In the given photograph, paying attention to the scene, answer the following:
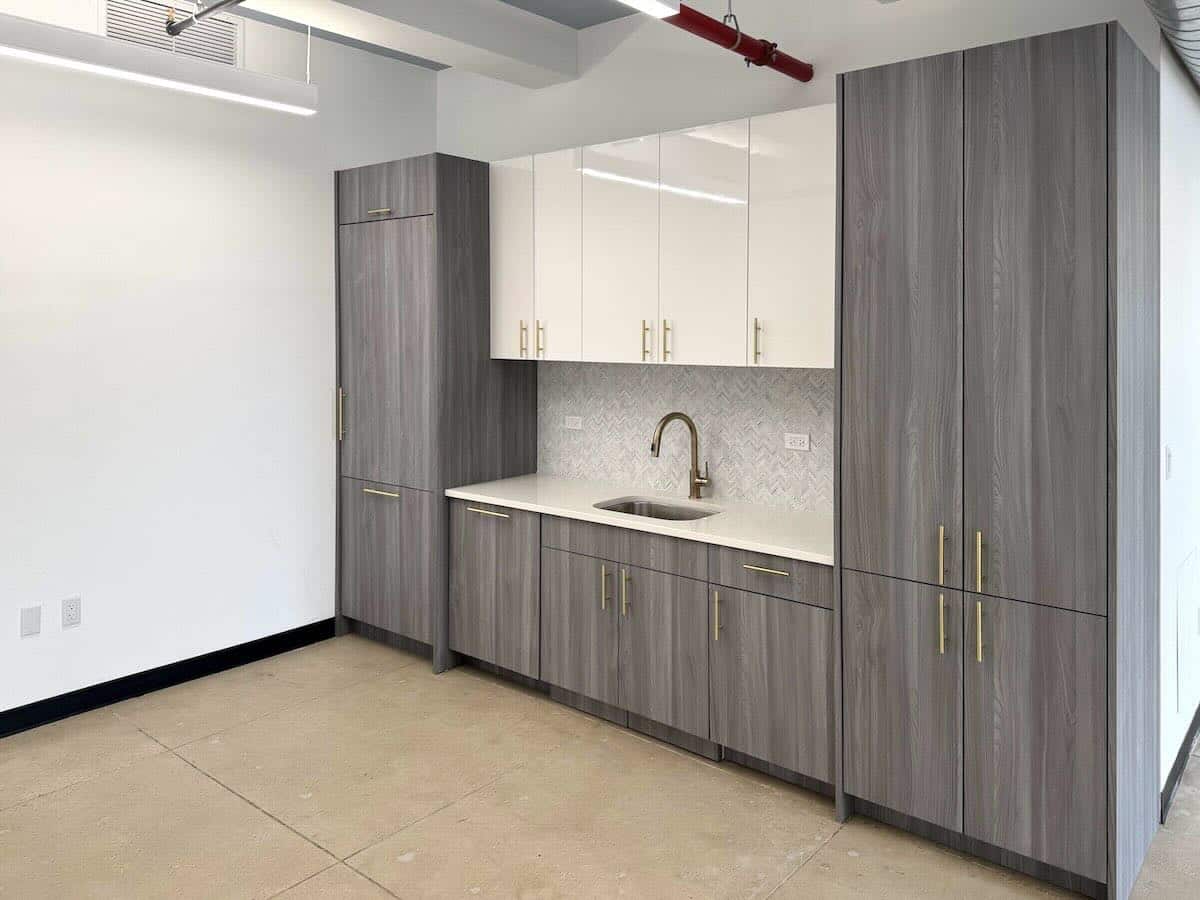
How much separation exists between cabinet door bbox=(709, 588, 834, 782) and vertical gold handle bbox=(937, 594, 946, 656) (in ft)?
1.21

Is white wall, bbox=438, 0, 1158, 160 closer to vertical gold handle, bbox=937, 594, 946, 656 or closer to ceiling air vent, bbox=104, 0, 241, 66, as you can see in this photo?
ceiling air vent, bbox=104, 0, 241, 66

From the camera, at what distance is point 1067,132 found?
2.42m

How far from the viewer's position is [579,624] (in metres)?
3.77

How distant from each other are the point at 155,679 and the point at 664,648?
226 centimetres

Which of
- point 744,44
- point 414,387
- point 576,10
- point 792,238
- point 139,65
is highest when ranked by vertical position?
point 576,10

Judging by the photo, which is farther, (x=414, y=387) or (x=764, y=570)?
(x=414, y=387)

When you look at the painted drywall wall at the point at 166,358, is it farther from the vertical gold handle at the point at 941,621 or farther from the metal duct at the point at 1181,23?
the metal duct at the point at 1181,23


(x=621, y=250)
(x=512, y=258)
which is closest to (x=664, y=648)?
(x=621, y=250)

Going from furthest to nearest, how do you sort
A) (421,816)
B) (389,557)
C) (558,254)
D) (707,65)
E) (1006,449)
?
(389,557) → (558,254) → (707,65) → (421,816) → (1006,449)

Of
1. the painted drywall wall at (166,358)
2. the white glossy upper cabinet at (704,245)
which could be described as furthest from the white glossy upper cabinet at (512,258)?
the painted drywall wall at (166,358)

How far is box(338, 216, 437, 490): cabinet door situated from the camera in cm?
425

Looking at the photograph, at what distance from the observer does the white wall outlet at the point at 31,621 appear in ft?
12.0

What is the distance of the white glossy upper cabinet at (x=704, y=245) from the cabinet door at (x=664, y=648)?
2.80 feet

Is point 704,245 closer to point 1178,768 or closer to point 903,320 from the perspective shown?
point 903,320
